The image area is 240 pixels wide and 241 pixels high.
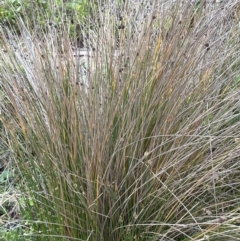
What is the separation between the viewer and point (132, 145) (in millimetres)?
1619

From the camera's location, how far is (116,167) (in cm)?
161

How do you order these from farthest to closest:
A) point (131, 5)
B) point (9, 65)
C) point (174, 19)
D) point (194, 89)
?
point (131, 5)
point (9, 65)
point (174, 19)
point (194, 89)

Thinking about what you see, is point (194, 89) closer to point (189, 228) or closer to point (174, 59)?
point (174, 59)

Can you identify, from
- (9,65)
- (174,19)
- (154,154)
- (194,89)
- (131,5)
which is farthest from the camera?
(131,5)

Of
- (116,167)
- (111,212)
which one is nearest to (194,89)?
(116,167)

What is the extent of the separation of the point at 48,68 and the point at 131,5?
81 centimetres

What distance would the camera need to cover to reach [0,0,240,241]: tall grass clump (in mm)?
1539

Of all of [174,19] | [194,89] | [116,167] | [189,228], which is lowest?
[189,228]

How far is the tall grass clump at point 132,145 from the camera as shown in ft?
5.05

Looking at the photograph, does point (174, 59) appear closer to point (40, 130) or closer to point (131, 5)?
point (40, 130)

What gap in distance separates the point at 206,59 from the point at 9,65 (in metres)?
0.87

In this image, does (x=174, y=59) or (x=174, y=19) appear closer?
(x=174, y=59)

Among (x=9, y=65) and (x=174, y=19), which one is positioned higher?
(x=174, y=19)

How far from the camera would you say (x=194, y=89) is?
175 centimetres
